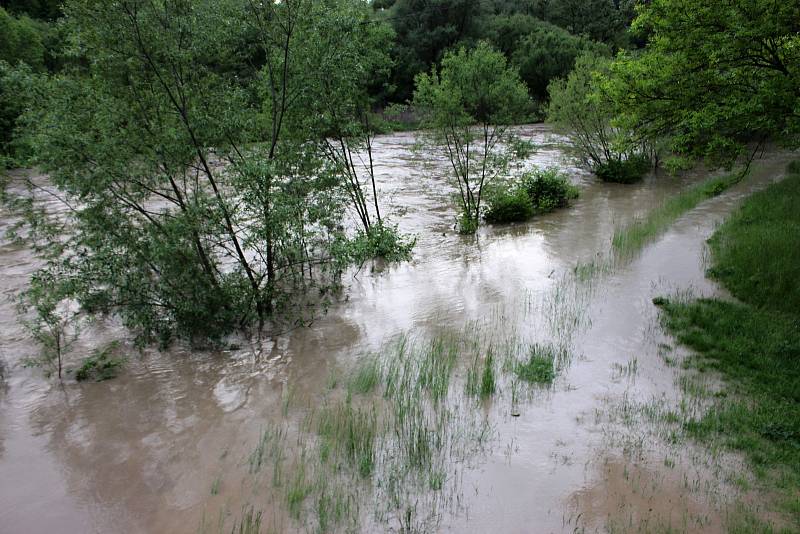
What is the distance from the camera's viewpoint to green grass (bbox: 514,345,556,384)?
797 centimetres

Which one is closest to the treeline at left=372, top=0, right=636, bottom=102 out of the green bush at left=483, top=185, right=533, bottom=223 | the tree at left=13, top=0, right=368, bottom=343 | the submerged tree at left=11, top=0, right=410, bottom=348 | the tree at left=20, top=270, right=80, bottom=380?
the green bush at left=483, top=185, right=533, bottom=223

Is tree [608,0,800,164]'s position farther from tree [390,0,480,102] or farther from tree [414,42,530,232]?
tree [390,0,480,102]

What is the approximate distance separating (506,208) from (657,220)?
4.87 m

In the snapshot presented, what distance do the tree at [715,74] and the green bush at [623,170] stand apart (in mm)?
15326

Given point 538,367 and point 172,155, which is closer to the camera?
point 538,367

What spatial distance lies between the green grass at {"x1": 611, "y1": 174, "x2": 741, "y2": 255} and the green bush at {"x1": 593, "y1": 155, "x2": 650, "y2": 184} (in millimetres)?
3478

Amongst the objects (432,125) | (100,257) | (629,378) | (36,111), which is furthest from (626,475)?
(432,125)

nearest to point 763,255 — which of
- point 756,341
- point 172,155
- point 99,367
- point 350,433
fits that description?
point 756,341

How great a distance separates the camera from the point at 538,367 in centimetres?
823

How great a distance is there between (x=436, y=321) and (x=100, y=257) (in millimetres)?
6190

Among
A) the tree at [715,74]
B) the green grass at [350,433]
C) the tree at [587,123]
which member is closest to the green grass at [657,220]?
Result: the tree at [715,74]

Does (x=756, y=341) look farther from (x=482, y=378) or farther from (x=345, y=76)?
(x=345, y=76)

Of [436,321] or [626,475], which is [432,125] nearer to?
[436,321]

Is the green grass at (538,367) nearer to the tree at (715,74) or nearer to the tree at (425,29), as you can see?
the tree at (715,74)
